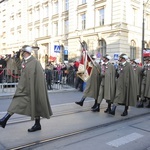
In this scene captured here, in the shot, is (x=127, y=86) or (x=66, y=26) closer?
(x=127, y=86)

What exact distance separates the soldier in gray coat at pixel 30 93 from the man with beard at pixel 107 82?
2.70 metres

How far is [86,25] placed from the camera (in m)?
31.2

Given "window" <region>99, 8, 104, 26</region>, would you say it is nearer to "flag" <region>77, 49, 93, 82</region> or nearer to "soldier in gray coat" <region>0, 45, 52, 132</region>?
"flag" <region>77, 49, 93, 82</region>

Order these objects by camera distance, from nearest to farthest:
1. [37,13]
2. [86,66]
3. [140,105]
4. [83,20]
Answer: [86,66], [140,105], [83,20], [37,13]

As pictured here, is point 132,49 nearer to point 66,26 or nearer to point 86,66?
point 66,26

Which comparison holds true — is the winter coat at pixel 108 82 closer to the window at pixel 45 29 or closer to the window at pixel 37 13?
the window at pixel 45 29

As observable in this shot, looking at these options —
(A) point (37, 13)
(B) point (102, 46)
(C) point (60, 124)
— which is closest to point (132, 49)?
(B) point (102, 46)

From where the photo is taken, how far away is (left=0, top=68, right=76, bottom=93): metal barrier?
11.8 metres

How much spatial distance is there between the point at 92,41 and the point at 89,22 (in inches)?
97.8

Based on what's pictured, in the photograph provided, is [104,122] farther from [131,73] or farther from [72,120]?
[131,73]

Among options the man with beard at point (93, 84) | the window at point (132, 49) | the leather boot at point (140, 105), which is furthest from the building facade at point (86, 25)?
the man with beard at point (93, 84)

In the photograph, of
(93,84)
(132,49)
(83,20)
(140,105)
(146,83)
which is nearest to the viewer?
(93,84)

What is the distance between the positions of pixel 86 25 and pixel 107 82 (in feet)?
80.0

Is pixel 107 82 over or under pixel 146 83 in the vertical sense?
over
